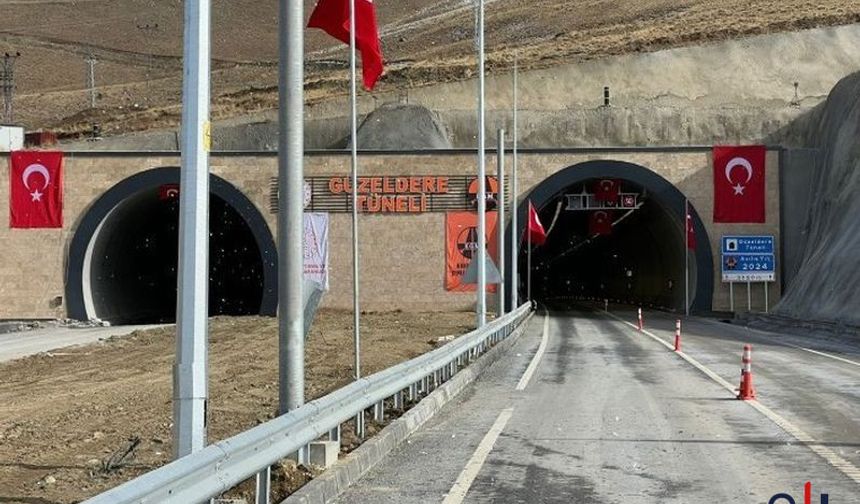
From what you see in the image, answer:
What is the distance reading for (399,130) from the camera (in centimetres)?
5984

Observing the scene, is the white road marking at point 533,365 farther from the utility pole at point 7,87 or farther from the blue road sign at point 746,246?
the utility pole at point 7,87

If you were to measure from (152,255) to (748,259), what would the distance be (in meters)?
30.4

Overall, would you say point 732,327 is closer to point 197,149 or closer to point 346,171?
point 346,171

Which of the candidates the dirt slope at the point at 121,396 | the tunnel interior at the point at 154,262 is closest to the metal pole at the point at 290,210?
the dirt slope at the point at 121,396

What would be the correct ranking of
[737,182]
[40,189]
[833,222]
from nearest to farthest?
[833,222] → [737,182] → [40,189]

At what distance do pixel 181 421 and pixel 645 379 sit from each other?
14.5m

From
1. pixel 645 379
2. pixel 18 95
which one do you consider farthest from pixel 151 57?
pixel 645 379

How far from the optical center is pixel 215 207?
60.1m

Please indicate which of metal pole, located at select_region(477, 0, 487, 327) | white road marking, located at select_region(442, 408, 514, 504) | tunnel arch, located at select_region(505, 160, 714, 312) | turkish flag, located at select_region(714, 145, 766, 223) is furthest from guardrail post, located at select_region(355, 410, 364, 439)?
turkish flag, located at select_region(714, 145, 766, 223)

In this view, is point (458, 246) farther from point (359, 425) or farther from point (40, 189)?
point (359, 425)

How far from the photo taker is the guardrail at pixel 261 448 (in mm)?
6359

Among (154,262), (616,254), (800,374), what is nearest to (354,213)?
(800,374)

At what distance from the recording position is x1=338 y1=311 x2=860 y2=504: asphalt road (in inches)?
395

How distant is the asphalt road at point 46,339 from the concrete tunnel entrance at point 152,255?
4.68 meters
